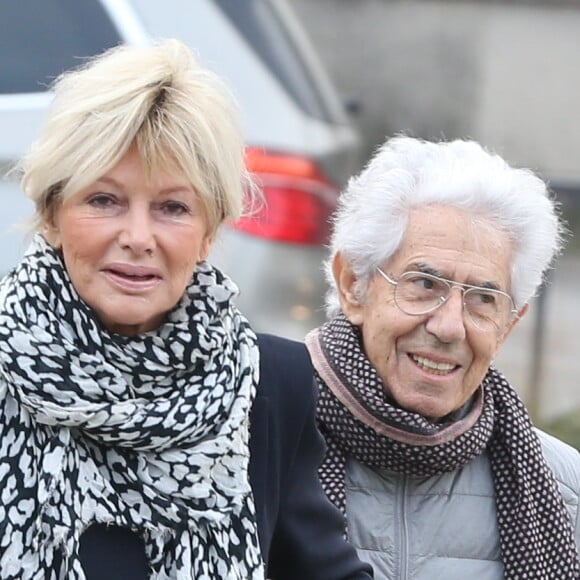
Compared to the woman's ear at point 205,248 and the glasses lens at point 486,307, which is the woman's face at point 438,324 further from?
the woman's ear at point 205,248

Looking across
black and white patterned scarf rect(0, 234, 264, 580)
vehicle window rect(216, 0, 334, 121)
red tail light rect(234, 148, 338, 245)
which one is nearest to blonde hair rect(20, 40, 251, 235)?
black and white patterned scarf rect(0, 234, 264, 580)

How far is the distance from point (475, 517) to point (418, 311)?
1.52 ft

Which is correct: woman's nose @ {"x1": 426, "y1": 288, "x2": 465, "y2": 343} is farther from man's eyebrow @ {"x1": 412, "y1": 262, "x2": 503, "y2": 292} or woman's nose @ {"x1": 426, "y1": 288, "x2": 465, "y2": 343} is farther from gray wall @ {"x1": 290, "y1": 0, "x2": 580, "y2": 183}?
gray wall @ {"x1": 290, "y1": 0, "x2": 580, "y2": 183}

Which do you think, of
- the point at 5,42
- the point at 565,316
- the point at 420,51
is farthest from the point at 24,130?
the point at 420,51

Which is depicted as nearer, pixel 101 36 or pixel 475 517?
pixel 475 517

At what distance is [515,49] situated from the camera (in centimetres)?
1170

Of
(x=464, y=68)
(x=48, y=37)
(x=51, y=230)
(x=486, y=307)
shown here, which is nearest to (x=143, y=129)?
(x=51, y=230)

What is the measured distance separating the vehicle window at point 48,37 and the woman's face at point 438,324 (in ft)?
6.50

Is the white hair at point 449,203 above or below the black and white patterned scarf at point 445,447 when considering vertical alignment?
above

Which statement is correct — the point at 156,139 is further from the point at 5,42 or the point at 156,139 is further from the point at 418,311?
the point at 5,42

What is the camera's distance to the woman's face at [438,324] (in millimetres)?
3025

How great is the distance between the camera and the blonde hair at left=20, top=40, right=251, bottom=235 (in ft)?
7.75

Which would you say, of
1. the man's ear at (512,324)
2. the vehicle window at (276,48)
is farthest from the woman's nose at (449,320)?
the vehicle window at (276,48)

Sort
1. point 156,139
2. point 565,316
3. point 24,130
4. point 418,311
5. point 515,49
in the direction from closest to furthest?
point 156,139 < point 418,311 < point 24,130 < point 565,316 < point 515,49
